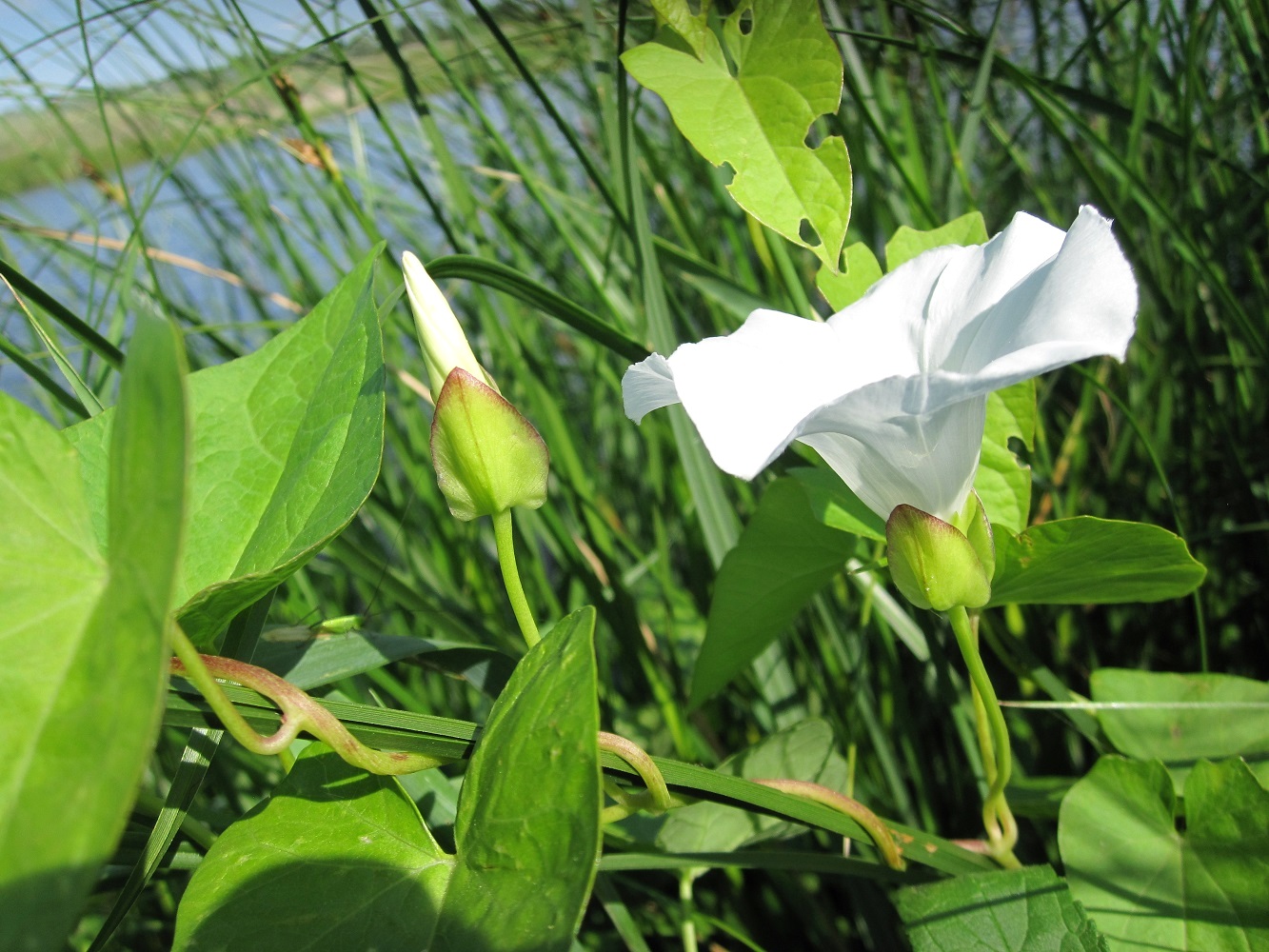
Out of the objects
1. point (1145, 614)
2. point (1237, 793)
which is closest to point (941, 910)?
point (1237, 793)

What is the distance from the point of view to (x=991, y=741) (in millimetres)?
500

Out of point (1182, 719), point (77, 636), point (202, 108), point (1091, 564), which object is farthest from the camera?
point (202, 108)

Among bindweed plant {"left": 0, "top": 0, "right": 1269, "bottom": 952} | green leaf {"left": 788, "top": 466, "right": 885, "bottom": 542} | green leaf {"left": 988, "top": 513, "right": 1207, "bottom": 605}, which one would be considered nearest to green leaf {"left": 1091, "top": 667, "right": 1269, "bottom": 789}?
bindweed plant {"left": 0, "top": 0, "right": 1269, "bottom": 952}

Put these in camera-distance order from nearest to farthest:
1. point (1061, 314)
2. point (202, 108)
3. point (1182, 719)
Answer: point (1061, 314), point (1182, 719), point (202, 108)

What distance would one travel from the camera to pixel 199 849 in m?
0.53

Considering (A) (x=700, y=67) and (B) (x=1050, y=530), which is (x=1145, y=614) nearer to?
(B) (x=1050, y=530)

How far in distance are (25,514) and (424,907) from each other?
207mm

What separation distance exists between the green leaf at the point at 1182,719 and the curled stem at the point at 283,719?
0.45m

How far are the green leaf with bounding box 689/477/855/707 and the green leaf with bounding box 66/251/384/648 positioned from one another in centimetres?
25

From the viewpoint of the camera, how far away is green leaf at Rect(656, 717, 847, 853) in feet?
1.94

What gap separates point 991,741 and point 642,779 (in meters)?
0.22

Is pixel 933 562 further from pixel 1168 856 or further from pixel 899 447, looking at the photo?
pixel 1168 856

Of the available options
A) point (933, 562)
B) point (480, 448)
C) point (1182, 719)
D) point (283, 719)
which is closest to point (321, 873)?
point (283, 719)

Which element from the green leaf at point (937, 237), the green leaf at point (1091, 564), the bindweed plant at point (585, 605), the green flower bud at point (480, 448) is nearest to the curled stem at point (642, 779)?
the bindweed plant at point (585, 605)
